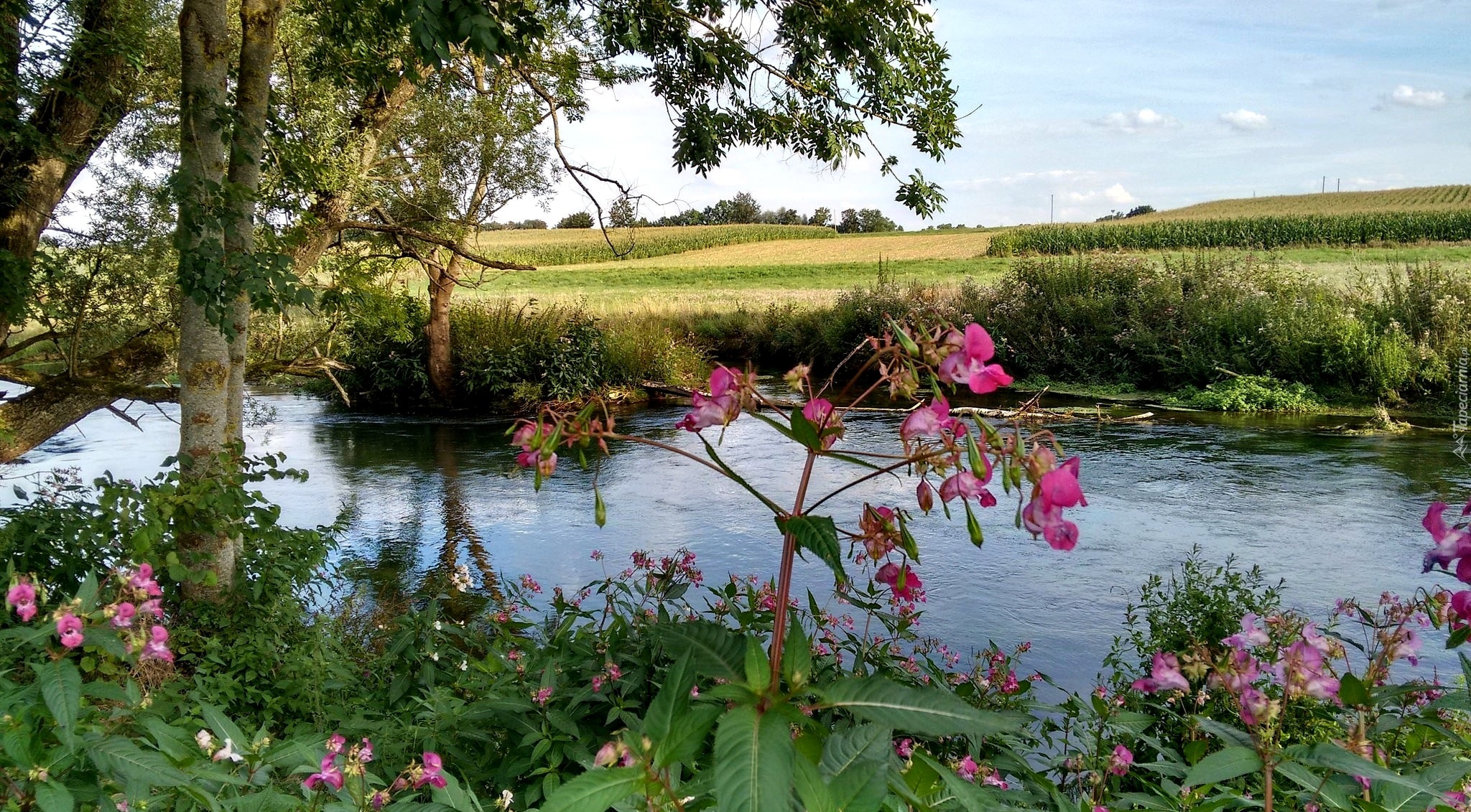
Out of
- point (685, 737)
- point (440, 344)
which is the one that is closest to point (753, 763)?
point (685, 737)

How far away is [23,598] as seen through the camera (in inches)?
66.5

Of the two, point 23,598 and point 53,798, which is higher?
point 23,598

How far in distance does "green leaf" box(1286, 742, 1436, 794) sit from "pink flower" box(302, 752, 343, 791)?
132 cm

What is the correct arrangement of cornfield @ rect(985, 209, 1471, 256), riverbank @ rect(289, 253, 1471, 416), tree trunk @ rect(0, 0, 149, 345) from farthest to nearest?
cornfield @ rect(985, 209, 1471, 256)
riverbank @ rect(289, 253, 1471, 416)
tree trunk @ rect(0, 0, 149, 345)

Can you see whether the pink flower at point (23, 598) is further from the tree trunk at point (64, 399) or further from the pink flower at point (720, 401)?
the tree trunk at point (64, 399)

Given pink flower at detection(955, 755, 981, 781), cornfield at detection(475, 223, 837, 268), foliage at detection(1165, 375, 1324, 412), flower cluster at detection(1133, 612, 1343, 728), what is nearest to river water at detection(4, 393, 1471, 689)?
foliage at detection(1165, 375, 1324, 412)

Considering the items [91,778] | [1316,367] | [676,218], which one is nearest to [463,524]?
[676,218]

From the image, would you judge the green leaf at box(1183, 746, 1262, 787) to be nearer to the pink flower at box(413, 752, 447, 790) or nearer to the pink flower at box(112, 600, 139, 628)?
the pink flower at box(413, 752, 447, 790)

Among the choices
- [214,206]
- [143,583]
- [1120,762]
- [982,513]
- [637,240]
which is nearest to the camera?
[143,583]

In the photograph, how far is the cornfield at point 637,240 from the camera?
50750mm

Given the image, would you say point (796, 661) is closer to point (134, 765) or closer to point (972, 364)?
point (972, 364)

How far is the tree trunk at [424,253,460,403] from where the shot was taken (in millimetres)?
14367

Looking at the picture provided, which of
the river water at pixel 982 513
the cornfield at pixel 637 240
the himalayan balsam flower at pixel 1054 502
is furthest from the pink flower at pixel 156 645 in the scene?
the cornfield at pixel 637 240

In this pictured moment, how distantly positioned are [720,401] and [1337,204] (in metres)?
57.0
